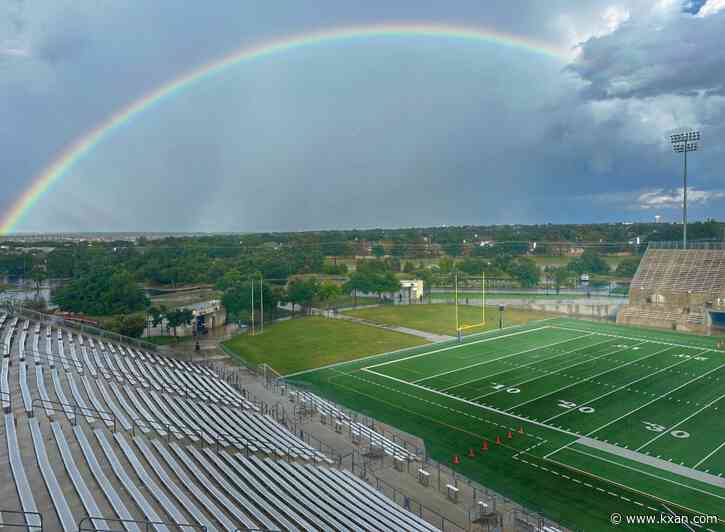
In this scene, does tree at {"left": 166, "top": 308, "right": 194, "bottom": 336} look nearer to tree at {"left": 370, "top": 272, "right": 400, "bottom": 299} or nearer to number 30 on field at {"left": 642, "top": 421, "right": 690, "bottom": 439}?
tree at {"left": 370, "top": 272, "right": 400, "bottom": 299}

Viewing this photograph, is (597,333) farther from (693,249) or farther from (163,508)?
(163,508)

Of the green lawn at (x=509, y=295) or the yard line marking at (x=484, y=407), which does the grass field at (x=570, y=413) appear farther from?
the green lawn at (x=509, y=295)

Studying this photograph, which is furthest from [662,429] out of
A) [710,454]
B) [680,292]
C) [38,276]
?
[38,276]

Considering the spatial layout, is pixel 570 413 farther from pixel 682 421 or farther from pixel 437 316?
pixel 437 316

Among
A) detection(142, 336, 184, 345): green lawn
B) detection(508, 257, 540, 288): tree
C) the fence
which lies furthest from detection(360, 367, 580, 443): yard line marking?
detection(508, 257, 540, 288): tree

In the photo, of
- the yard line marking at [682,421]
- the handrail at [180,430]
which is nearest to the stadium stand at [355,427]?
the handrail at [180,430]
